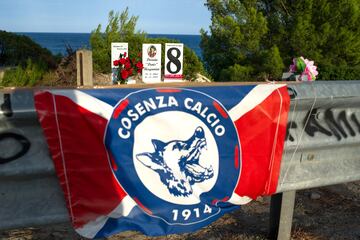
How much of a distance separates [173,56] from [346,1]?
8.86 meters

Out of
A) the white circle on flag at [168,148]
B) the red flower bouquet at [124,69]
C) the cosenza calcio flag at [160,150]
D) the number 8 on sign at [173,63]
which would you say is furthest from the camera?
the red flower bouquet at [124,69]

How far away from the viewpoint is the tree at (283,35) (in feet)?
60.0

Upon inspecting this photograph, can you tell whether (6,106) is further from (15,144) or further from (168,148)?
(168,148)

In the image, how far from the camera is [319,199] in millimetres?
3957

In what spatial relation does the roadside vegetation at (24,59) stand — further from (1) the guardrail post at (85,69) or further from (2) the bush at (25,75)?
(1) the guardrail post at (85,69)

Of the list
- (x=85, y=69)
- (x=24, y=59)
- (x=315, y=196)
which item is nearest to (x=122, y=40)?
(x=24, y=59)

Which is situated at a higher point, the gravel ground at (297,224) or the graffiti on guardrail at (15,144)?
the graffiti on guardrail at (15,144)

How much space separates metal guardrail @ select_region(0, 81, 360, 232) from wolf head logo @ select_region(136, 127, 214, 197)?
0.46 meters

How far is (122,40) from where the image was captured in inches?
741

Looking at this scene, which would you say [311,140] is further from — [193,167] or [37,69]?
[37,69]

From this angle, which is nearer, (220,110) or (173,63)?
(220,110)

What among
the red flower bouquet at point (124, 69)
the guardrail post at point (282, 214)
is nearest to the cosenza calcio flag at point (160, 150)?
the guardrail post at point (282, 214)

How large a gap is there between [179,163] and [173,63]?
11125 mm

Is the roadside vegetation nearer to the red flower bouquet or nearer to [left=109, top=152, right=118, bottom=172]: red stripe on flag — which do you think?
the red flower bouquet
